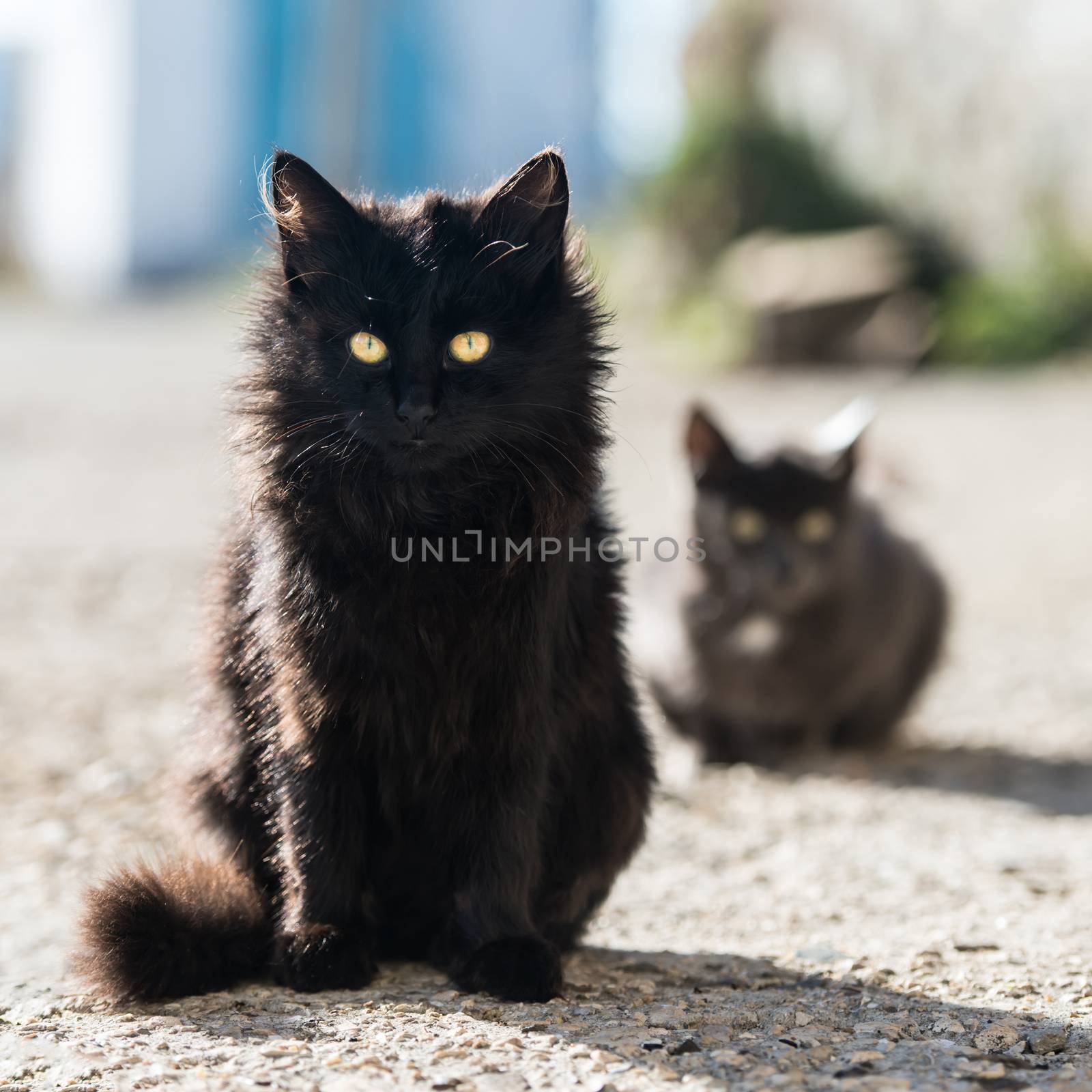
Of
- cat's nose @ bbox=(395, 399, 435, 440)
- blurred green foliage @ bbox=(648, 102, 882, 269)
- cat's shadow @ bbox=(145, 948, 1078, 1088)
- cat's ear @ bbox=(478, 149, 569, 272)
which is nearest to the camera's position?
cat's shadow @ bbox=(145, 948, 1078, 1088)

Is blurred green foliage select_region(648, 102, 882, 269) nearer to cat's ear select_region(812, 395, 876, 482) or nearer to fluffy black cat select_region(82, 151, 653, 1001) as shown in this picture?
cat's ear select_region(812, 395, 876, 482)

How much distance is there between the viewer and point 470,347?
246cm

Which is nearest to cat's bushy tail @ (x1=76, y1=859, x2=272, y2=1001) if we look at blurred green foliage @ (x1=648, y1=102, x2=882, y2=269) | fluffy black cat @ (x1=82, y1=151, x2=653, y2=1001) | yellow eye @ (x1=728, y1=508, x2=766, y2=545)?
fluffy black cat @ (x1=82, y1=151, x2=653, y2=1001)

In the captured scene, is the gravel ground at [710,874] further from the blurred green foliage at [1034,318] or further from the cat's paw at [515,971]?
the blurred green foliage at [1034,318]

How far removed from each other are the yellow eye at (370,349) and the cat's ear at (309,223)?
7.1 inches

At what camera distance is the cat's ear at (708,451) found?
4.51m

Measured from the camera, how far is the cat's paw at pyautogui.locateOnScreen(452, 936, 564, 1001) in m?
2.38

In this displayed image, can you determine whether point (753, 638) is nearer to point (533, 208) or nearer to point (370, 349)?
point (533, 208)

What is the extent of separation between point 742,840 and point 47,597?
4.28m

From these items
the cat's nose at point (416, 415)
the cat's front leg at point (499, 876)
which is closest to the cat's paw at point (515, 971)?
the cat's front leg at point (499, 876)

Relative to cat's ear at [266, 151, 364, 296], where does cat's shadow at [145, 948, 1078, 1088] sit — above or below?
below

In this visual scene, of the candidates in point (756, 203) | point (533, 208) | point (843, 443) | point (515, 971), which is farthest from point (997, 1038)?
point (756, 203)

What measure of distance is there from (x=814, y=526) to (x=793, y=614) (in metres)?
0.37

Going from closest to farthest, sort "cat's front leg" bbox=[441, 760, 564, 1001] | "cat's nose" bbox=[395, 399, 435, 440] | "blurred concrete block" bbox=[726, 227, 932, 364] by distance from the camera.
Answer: "cat's nose" bbox=[395, 399, 435, 440], "cat's front leg" bbox=[441, 760, 564, 1001], "blurred concrete block" bbox=[726, 227, 932, 364]
